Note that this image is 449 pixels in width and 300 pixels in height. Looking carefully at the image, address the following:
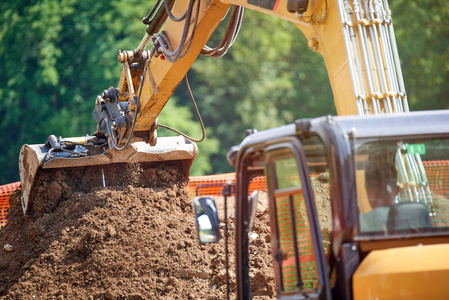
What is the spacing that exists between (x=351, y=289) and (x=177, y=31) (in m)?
3.51

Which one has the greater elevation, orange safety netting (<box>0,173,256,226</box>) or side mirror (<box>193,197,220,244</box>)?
orange safety netting (<box>0,173,256,226</box>)

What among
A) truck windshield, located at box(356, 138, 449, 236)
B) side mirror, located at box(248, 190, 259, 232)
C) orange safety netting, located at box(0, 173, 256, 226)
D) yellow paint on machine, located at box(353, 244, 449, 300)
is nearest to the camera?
yellow paint on machine, located at box(353, 244, 449, 300)

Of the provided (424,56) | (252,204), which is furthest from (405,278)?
(424,56)

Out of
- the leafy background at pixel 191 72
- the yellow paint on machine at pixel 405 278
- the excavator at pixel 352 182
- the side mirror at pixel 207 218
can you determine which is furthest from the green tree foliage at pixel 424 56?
the yellow paint on machine at pixel 405 278

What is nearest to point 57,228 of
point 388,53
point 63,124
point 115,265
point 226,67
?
point 115,265

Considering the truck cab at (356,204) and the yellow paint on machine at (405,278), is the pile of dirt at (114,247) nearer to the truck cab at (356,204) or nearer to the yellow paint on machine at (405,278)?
the truck cab at (356,204)

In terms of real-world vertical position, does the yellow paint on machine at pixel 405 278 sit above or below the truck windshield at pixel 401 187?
below

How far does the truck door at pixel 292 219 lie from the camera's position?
2.88 metres

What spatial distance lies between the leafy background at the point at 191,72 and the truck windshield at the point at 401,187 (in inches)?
584

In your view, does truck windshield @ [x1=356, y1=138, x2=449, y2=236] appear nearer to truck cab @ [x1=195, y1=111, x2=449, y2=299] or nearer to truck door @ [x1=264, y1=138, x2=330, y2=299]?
truck cab @ [x1=195, y1=111, x2=449, y2=299]

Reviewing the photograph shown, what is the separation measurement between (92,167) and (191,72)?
16.5 meters

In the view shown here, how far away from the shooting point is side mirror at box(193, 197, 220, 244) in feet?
10.5

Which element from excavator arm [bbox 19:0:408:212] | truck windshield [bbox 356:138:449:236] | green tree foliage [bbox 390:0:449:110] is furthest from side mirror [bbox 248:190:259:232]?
green tree foliage [bbox 390:0:449:110]

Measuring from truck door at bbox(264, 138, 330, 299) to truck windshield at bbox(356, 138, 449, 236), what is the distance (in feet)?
0.85
